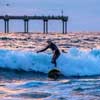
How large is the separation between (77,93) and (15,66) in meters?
10.3

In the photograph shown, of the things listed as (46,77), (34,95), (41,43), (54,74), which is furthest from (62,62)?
(41,43)

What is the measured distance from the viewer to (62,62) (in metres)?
23.4

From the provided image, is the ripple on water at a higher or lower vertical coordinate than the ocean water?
lower

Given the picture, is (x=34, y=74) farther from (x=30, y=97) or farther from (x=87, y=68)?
(x=30, y=97)

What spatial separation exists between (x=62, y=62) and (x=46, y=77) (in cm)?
309

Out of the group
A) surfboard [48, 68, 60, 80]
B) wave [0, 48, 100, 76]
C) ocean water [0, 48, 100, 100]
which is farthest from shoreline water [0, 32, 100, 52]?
surfboard [48, 68, 60, 80]

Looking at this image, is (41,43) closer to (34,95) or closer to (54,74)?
(54,74)

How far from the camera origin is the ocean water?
1469cm

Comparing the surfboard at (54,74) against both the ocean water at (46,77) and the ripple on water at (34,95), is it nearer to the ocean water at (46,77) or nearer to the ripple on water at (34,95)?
the ocean water at (46,77)

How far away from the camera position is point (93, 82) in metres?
17.6

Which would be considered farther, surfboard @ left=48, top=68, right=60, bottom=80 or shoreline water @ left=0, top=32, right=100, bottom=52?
shoreline water @ left=0, top=32, right=100, bottom=52

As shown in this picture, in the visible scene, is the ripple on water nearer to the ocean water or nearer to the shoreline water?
the ocean water

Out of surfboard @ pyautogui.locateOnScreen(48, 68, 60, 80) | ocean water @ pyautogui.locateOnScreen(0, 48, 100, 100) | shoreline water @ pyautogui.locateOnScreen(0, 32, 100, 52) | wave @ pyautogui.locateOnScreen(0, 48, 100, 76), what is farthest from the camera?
shoreline water @ pyautogui.locateOnScreen(0, 32, 100, 52)

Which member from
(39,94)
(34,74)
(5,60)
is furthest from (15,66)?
(39,94)
